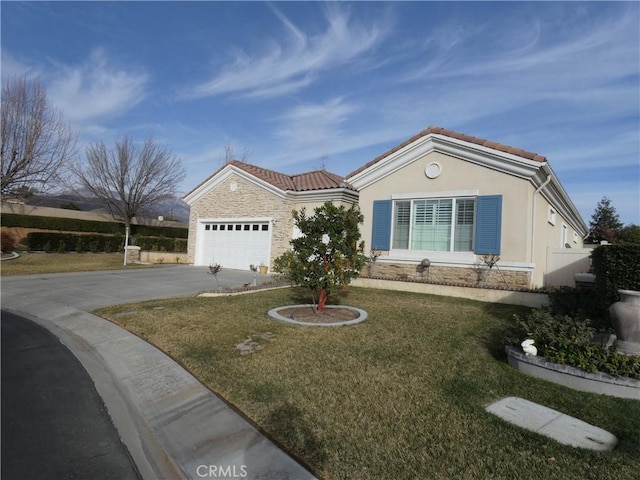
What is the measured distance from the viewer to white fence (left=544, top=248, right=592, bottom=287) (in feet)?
39.2

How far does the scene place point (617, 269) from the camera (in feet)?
22.9

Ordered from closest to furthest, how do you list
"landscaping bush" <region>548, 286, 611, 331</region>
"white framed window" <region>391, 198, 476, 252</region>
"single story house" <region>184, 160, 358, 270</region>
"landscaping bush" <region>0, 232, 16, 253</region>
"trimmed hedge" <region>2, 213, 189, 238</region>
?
"landscaping bush" <region>548, 286, 611, 331</region>, "white framed window" <region>391, 198, 476, 252</region>, "single story house" <region>184, 160, 358, 270</region>, "landscaping bush" <region>0, 232, 16, 253</region>, "trimmed hedge" <region>2, 213, 189, 238</region>

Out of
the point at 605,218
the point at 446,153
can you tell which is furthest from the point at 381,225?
the point at 605,218

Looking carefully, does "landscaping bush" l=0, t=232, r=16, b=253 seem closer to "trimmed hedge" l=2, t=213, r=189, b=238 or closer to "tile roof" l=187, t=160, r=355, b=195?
"trimmed hedge" l=2, t=213, r=189, b=238

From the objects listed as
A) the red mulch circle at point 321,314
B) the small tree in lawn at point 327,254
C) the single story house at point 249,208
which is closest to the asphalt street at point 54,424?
the red mulch circle at point 321,314

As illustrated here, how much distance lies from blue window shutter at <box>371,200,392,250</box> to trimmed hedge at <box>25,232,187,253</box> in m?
17.7

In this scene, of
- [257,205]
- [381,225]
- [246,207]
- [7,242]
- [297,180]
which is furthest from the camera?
[7,242]

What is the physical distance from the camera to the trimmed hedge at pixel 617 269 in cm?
676

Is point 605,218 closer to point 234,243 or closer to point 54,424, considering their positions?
point 234,243

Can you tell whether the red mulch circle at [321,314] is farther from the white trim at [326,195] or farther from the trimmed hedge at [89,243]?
the trimmed hedge at [89,243]

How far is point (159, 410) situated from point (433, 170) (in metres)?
10.7

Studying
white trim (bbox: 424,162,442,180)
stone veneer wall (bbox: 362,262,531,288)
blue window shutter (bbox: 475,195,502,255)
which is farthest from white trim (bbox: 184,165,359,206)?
blue window shutter (bbox: 475,195,502,255)

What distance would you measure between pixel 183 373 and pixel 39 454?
191cm

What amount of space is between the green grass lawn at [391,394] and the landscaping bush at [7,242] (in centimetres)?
2024
